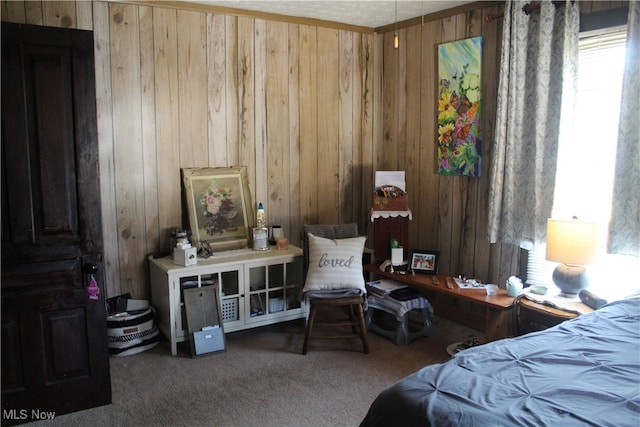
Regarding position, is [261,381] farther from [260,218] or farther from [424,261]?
[424,261]

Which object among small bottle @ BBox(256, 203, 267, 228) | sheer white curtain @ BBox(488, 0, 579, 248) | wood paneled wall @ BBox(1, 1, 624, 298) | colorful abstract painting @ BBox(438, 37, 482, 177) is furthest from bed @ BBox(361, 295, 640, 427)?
small bottle @ BBox(256, 203, 267, 228)

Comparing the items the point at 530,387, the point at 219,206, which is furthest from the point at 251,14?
the point at 530,387

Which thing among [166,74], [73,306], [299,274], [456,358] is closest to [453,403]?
[456,358]

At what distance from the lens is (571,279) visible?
2.97 metres

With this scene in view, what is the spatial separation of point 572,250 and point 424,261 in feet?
3.91

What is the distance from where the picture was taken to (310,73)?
4.25 m

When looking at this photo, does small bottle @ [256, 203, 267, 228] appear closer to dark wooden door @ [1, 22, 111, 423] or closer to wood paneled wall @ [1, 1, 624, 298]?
wood paneled wall @ [1, 1, 624, 298]

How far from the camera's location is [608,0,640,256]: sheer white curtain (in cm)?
272

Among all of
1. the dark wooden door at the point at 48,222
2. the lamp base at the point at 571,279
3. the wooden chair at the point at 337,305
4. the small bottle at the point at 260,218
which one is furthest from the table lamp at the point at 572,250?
the dark wooden door at the point at 48,222

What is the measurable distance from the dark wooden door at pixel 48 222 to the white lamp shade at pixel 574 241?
2480 mm

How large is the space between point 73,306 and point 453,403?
6.53 feet

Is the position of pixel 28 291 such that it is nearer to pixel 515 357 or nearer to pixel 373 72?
pixel 515 357

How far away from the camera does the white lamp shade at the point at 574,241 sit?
2.82 metres

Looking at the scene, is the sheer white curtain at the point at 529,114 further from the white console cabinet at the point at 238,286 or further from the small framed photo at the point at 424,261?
the white console cabinet at the point at 238,286
